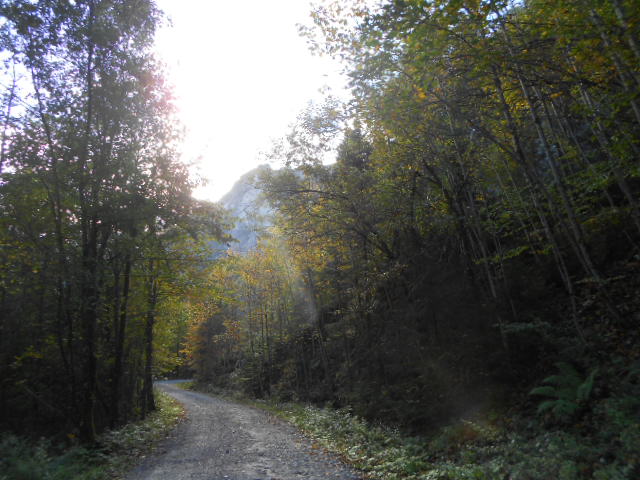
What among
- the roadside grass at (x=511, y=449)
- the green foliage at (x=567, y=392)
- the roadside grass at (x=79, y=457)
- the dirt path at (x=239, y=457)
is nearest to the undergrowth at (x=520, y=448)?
the roadside grass at (x=511, y=449)

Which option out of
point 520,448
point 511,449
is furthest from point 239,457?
point 520,448

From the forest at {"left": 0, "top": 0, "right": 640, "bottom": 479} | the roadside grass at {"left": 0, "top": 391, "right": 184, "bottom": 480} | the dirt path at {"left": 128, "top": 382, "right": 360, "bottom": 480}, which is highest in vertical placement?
the forest at {"left": 0, "top": 0, "right": 640, "bottom": 479}

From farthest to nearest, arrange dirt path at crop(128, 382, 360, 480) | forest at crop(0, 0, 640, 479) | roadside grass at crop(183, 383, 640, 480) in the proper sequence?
dirt path at crop(128, 382, 360, 480) → forest at crop(0, 0, 640, 479) → roadside grass at crop(183, 383, 640, 480)

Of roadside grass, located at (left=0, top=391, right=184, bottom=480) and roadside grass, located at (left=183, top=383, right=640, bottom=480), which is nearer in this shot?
roadside grass, located at (left=183, top=383, right=640, bottom=480)

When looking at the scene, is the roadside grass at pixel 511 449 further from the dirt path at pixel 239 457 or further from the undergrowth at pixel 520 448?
the dirt path at pixel 239 457

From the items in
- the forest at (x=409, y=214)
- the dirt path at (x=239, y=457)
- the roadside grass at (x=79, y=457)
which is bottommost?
the dirt path at (x=239, y=457)

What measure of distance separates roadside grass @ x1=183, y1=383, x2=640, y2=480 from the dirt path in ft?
2.47

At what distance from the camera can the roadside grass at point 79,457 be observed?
6461 mm

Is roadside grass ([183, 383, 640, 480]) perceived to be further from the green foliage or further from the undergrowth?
the green foliage

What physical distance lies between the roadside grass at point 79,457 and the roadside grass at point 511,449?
4707mm

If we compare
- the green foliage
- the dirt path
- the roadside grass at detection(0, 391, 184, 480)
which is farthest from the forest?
the dirt path

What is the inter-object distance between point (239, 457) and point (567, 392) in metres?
6.67

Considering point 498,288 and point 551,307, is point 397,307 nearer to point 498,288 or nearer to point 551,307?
point 498,288

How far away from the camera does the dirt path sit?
22.3 feet
